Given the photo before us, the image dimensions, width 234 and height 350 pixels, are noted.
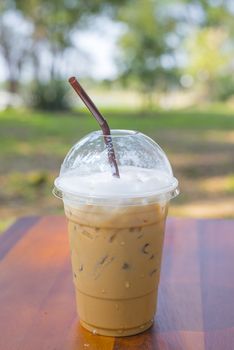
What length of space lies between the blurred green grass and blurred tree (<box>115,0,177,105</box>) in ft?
8.09

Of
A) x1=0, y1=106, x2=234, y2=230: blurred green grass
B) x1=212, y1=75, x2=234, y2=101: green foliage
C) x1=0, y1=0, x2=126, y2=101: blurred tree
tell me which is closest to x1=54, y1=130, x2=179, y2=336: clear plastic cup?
x1=0, y1=106, x2=234, y2=230: blurred green grass

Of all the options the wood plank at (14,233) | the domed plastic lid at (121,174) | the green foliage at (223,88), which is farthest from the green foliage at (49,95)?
the domed plastic lid at (121,174)

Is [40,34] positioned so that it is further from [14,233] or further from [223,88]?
[14,233]

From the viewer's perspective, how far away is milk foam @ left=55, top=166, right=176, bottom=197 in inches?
27.2

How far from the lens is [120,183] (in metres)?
0.70

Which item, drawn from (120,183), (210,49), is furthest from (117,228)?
(210,49)

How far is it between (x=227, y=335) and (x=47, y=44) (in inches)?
491

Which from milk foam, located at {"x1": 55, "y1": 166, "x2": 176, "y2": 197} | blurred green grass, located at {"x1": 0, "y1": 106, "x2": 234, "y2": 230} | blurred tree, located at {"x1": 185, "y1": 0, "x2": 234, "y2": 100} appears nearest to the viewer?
milk foam, located at {"x1": 55, "y1": 166, "x2": 176, "y2": 197}

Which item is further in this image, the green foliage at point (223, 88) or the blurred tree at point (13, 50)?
the green foliage at point (223, 88)

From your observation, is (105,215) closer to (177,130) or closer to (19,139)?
(19,139)

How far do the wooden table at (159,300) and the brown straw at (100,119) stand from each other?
25cm

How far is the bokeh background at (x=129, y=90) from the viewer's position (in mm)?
4598

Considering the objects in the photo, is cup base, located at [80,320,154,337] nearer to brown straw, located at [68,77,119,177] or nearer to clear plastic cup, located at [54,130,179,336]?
clear plastic cup, located at [54,130,179,336]

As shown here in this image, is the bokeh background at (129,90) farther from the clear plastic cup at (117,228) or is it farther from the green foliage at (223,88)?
the clear plastic cup at (117,228)
